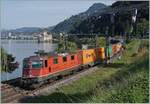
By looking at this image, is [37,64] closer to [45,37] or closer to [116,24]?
[116,24]

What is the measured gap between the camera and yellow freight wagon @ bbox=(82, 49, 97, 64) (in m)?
38.7

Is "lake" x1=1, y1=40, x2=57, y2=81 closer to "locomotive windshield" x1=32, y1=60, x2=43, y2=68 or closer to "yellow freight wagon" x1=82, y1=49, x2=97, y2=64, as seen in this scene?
"yellow freight wagon" x1=82, y1=49, x2=97, y2=64

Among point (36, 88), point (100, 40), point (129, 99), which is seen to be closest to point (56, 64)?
point (36, 88)

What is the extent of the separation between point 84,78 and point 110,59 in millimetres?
19368

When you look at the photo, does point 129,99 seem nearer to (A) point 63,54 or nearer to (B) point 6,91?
(B) point 6,91

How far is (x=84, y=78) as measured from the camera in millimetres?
30781

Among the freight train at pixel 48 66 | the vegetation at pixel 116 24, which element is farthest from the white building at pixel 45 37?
the freight train at pixel 48 66

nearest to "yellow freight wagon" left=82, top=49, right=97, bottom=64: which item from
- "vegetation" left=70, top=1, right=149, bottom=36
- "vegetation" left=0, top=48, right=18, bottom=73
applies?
"vegetation" left=0, top=48, right=18, bottom=73

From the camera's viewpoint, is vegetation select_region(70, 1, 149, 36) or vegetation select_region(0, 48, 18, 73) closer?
vegetation select_region(0, 48, 18, 73)

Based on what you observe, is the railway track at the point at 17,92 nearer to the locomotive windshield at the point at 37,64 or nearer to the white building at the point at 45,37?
the locomotive windshield at the point at 37,64

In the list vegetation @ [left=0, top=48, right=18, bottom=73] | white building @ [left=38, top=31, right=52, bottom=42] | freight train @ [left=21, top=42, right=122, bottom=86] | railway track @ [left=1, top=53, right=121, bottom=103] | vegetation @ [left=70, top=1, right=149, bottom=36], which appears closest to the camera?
railway track @ [left=1, top=53, right=121, bottom=103]

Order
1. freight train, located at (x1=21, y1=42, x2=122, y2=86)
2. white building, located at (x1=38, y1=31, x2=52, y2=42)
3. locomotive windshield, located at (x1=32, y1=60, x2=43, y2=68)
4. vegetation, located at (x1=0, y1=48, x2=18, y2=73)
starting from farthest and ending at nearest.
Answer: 1. white building, located at (x1=38, y1=31, x2=52, y2=42)
2. vegetation, located at (x1=0, y1=48, x2=18, y2=73)
3. locomotive windshield, located at (x1=32, y1=60, x2=43, y2=68)
4. freight train, located at (x1=21, y1=42, x2=122, y2=86)

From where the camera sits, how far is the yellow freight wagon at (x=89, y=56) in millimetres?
38666

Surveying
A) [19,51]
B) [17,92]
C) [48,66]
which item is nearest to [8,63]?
[48,66]
